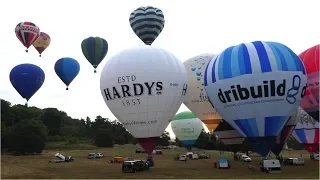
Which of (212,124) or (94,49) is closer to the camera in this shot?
(212,124)

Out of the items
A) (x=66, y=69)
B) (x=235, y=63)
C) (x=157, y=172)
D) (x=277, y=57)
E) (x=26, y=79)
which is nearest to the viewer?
(x=277, y=57)

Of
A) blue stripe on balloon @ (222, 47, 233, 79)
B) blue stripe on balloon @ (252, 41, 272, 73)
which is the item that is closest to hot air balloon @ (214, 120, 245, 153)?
blue stripe on balloon @ (222, 47, 233, 79)

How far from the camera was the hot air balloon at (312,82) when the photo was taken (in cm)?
2592

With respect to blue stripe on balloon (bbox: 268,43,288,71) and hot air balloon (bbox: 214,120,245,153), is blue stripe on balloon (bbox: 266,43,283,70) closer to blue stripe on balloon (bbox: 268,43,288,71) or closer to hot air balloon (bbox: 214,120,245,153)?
blue stripe on balloon (bbox: 268,43,288,71)

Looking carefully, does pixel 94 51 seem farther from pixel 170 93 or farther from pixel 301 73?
pixel 301 73

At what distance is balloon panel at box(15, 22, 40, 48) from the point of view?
37.2 meters

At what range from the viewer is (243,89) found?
2228cm

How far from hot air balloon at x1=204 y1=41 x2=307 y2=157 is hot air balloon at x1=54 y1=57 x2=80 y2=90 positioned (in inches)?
818

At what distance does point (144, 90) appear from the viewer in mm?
24234

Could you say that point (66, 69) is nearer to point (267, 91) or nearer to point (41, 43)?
point (41, 43)

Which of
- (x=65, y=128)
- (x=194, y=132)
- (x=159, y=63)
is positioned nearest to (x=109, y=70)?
(x=159, y=63)

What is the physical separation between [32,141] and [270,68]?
1394 inches

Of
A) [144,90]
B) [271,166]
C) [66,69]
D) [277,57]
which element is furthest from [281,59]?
[66,69]

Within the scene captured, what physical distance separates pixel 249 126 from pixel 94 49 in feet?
63.9
